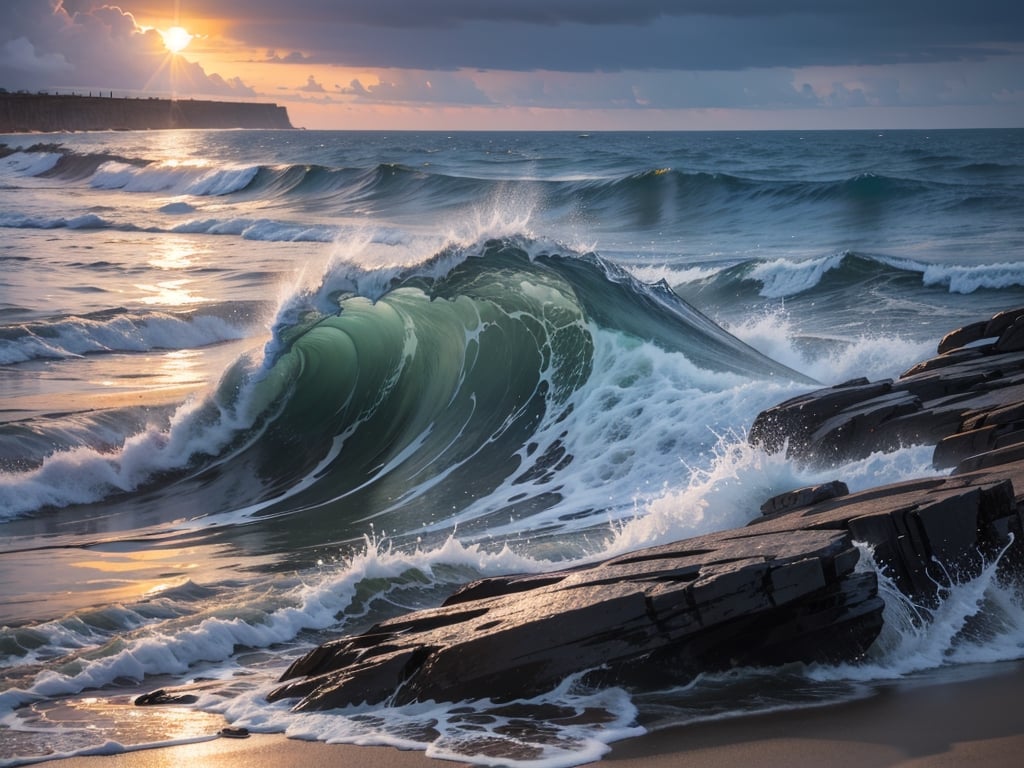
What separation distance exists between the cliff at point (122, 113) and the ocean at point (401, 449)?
82332 mm

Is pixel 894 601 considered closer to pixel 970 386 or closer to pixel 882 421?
pixel 882 421

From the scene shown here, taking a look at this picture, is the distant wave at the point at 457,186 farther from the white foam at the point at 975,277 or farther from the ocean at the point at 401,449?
the white foam at the point at 975,277

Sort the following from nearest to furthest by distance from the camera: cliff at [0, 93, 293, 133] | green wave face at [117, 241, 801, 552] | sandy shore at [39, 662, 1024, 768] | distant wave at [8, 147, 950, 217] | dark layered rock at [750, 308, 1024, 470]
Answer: sandy shore at [39, 662, 1024, 768]
dark layered rock at [750, 308, 1024, 470]
green wave face at [117, 241, 801, 552]
distant wave at [8, 147, 950, 217]
cliff at [0, 93, 293, 133]

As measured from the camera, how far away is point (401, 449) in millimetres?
11758

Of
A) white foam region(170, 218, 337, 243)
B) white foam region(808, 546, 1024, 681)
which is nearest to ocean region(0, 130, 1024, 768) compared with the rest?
white foam region(808, 546, 1024, 681)

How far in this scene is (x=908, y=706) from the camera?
15.9 feet

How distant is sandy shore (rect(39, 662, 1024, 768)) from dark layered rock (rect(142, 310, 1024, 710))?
431 millimetres

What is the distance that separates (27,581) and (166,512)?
7.96 feet

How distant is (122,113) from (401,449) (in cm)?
11693

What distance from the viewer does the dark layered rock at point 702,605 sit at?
16.3 feet

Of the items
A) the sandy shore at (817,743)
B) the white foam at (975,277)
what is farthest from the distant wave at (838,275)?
the sandy shore at (817,743)

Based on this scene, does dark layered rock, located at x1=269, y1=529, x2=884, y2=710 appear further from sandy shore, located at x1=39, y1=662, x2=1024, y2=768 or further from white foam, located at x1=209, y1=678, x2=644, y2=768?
sandy shore, located at x1=39, y1=662, x2=1024, y2=768

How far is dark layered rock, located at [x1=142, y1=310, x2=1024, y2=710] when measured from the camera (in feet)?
16.3

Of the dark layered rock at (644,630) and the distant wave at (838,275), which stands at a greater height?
the distant wave at (838,275)
